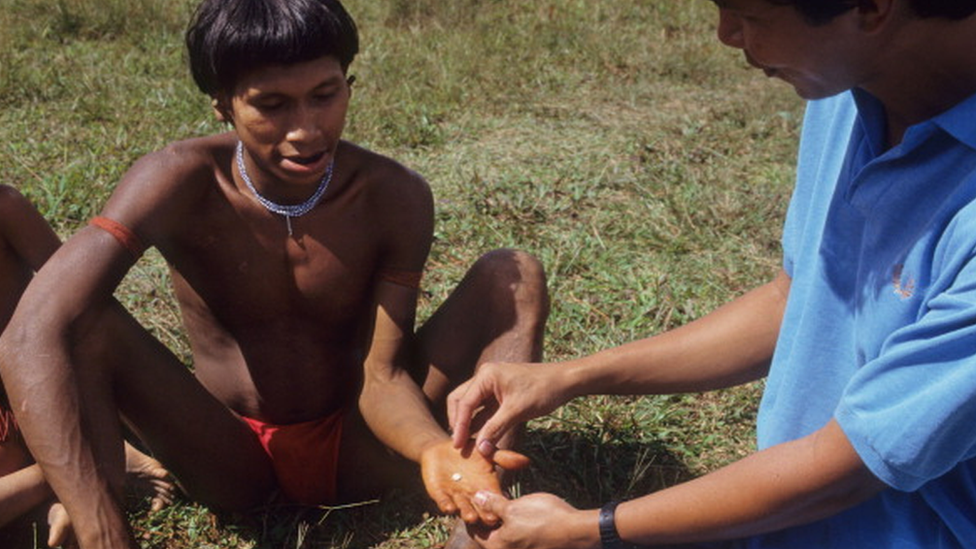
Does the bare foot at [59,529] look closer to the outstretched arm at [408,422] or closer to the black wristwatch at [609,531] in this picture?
the outstretched arm at [408,422]

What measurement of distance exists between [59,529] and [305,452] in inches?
23.0

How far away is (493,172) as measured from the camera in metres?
4.67

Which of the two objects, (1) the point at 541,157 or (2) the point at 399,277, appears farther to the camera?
(1) the point at 541,157

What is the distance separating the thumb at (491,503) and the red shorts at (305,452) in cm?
68

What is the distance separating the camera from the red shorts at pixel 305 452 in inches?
109

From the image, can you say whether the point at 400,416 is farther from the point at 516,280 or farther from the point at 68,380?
the point at 68,380

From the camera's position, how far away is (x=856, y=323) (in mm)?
1820

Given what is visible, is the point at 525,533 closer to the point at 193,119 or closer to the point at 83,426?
the point at 83,426

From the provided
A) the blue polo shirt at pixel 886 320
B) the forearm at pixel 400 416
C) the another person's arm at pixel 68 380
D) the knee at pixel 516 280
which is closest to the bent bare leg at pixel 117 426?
the another person's arm at pixel 68 380

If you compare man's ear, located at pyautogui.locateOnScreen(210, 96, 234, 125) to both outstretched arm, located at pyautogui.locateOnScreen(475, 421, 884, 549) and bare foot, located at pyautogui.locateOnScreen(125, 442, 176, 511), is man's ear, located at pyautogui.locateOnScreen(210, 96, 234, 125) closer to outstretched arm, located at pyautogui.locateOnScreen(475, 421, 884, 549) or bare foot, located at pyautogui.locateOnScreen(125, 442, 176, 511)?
bare foot, located at pyautogui.locateOnScreen(125, 442, 176, 511)

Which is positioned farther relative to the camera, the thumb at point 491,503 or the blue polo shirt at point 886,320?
the thumb at point 491,503

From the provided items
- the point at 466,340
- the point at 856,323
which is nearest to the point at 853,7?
the point at 856,323

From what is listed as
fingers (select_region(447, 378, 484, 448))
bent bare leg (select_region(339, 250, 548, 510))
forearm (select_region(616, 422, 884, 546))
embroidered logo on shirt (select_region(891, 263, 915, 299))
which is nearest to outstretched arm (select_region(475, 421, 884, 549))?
forearm (select_region(616, 422, 884, 546))

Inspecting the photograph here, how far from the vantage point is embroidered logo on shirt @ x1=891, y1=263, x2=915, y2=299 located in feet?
5.26
